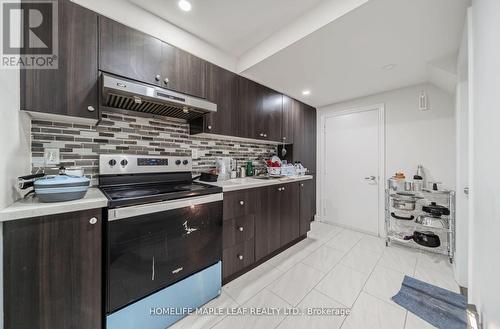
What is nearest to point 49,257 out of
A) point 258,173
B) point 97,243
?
point 97,243

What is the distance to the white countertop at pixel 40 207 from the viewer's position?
2.70ft

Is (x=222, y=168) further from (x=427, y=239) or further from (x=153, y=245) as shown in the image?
(x=427, y=239)

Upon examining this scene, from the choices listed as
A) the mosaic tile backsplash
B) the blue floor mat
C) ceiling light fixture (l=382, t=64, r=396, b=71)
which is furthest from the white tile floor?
ceiling light fixture (l=382, t=64, r=396, b=71)

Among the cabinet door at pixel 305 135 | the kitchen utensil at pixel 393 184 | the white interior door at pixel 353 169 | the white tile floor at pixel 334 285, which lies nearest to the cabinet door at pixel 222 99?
the cabinet door at pixel 305 135

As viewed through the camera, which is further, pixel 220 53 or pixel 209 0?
pixel 220 53

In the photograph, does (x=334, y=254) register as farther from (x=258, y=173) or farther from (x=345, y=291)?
(x=258, y=173)

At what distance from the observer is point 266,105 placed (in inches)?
99.6

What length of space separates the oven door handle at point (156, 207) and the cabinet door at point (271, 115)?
4.40 ft

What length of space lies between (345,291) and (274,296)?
657 millimetres

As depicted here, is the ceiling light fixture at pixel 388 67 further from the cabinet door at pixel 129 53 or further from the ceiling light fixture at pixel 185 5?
the cabinet door at pixel 129 53

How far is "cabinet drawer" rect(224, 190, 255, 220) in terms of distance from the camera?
168 cm

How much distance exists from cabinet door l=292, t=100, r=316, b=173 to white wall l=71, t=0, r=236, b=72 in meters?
1.52

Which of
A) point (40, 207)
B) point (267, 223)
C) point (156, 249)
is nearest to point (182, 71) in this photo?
point (40, 207)

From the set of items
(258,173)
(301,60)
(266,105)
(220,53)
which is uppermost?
(220,53)
